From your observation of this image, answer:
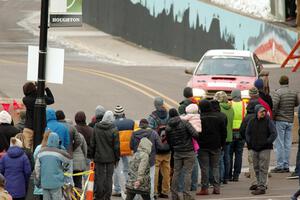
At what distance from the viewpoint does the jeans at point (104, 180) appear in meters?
18.8

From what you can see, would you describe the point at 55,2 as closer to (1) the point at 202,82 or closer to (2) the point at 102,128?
(2) the point at 102,128

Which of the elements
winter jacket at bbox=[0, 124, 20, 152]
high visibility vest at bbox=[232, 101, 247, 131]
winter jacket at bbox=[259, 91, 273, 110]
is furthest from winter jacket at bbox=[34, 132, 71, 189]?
winter jacket at bbox=[259, 91, 273, 110]

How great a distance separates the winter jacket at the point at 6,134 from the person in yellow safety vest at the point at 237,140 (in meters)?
4.70

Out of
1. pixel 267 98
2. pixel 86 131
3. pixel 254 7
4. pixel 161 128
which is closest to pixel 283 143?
pixel 267 98

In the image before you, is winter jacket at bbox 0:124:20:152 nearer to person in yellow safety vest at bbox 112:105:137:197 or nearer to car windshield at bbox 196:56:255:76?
person in yellow safety vest at bbox 112:105:137:197

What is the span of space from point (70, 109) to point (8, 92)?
2744 mm

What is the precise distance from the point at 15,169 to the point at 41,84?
1692mm

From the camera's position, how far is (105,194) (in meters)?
18.8

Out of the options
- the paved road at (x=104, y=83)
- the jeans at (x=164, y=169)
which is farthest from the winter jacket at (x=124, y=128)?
the paved road at (x=104, y=83)

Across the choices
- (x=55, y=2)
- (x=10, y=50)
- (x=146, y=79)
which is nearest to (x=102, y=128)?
(x=55, y=2)

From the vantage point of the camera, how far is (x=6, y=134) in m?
18.5

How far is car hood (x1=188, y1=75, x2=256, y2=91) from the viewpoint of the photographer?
26.5 metres

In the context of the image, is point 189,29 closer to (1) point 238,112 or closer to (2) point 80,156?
(1) point 238,112

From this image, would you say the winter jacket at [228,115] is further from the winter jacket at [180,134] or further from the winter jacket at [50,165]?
the winter jacket at [50,165]
